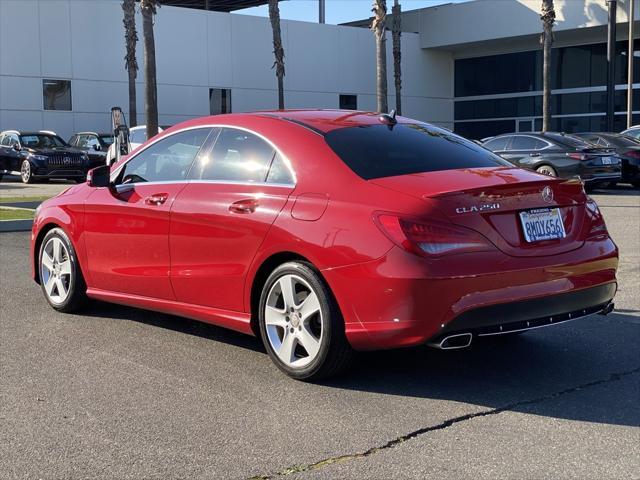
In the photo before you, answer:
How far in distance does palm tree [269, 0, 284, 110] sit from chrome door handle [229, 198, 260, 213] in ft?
103

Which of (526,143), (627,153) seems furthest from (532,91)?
(526,143)

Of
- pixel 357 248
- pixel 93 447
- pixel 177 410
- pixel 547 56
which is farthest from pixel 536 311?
pixel 547 56

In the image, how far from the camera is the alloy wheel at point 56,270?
22.1ft

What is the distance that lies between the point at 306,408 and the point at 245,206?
1372mm

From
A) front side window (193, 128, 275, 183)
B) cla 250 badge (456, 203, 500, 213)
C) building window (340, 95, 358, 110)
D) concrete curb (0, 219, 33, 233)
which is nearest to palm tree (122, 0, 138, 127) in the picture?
building window (340, 95, 358, 110)

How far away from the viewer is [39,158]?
25688mm

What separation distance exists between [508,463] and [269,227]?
201cm

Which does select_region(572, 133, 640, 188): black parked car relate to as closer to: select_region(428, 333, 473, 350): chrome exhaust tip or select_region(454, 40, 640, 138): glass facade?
select_region(428, 333, 473, 350): chrome exhaust tip

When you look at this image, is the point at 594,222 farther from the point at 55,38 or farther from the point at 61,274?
the point at 55,38

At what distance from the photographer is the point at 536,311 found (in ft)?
15.2

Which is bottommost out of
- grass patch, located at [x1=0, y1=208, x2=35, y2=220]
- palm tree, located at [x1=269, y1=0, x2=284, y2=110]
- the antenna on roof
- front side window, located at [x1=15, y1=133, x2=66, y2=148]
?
grass patch, located at [x1=0, y1=208, x2=35, y2=220]

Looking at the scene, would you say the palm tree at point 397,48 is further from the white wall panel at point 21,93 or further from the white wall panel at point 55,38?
the white wall panel at point 21,93

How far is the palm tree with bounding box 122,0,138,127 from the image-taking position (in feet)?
110

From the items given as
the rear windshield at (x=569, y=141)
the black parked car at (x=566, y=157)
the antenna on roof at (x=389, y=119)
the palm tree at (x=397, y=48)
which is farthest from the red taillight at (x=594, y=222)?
the palm tree at (x=397, y=48)
